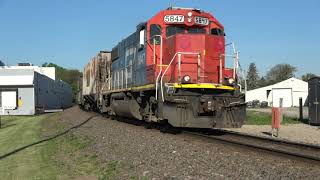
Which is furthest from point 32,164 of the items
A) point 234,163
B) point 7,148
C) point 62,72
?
point 62,72

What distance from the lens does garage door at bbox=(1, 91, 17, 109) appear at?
4628 centimetres

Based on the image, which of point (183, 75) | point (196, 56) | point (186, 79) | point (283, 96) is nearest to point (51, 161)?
point (186, 79)

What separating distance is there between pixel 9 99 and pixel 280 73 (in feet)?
313

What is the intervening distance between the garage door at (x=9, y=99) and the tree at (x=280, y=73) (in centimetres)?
8993

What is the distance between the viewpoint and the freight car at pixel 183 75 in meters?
13.8

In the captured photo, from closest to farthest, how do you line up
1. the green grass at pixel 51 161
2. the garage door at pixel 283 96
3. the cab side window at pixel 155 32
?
the green grass at pixel 51 161 < the cab side window at pixel 155 32 < the garage door at pixel 283 96

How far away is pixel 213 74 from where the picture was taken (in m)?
15.2

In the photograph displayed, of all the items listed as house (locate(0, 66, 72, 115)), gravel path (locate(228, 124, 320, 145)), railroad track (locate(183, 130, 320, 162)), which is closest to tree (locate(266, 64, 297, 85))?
house (locate(0, 66, 72, 115))

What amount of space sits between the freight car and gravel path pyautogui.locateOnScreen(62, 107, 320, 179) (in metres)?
1.58

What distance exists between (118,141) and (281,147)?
15.3ft

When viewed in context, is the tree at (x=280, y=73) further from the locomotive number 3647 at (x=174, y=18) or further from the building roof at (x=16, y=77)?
the locomotive number 3647 at (x=174, y=18)

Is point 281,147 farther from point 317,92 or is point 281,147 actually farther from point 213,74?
point 317,92

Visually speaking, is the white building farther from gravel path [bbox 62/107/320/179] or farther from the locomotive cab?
gravel path [bbox 62/107/320/179]

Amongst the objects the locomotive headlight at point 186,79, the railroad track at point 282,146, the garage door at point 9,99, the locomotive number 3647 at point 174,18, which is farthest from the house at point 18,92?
the railroad track at point 282,146
